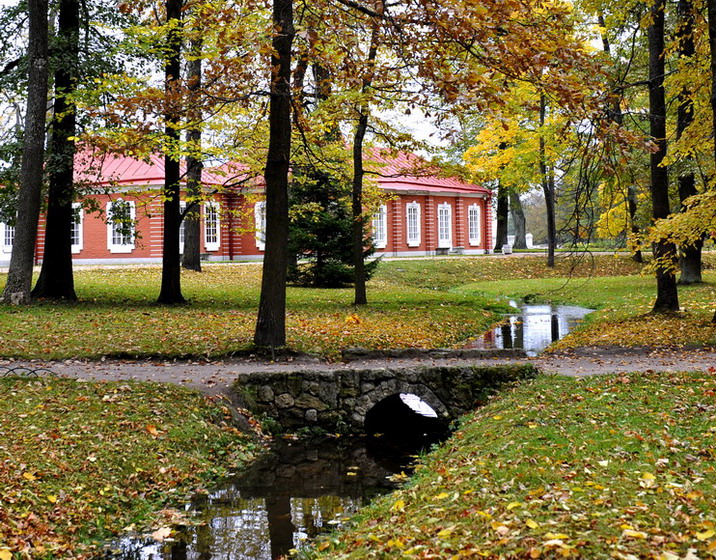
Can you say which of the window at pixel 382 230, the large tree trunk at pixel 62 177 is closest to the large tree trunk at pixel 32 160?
the large tree trunk at pixel 62 177

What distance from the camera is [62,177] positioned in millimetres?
17500

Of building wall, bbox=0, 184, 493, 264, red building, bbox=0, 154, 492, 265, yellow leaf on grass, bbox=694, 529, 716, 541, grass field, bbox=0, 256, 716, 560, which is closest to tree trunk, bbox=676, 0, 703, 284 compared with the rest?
grass field, bbox=0, 256, 716, 560

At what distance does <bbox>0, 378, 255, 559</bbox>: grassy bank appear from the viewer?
5.91m

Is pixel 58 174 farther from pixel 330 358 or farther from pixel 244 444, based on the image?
pixel 244 444

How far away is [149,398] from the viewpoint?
9.35 metres

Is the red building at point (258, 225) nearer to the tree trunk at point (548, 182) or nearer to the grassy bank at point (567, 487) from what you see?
the tree trunk at point (548, 182)

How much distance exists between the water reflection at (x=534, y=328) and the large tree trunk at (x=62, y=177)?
36.3 feet

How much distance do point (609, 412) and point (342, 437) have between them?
4320 mm

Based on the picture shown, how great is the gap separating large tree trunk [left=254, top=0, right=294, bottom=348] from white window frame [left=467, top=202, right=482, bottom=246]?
33582 millimetres

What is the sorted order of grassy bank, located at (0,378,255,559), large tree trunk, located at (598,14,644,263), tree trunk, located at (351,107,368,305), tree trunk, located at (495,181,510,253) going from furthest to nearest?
tree trunk, located at (495,181,510,253) → tree trunk, located at (351,107,368,305) → large tree trunk, located at (598,14,644,263) → grassy bank, located at (0,378,255,559)

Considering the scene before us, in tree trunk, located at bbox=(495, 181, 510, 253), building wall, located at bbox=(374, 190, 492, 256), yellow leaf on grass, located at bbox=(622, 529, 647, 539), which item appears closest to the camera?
yellow leaf on grass, located at bbox=(622, 529, 647, 539)

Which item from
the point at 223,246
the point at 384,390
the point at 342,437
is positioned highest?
the point at 223,246

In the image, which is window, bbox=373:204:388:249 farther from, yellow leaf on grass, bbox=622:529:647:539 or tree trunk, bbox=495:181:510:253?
yellow leaf on grass, bbox=622:529:647:539

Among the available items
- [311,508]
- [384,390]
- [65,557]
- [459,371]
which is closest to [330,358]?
[384,390]
